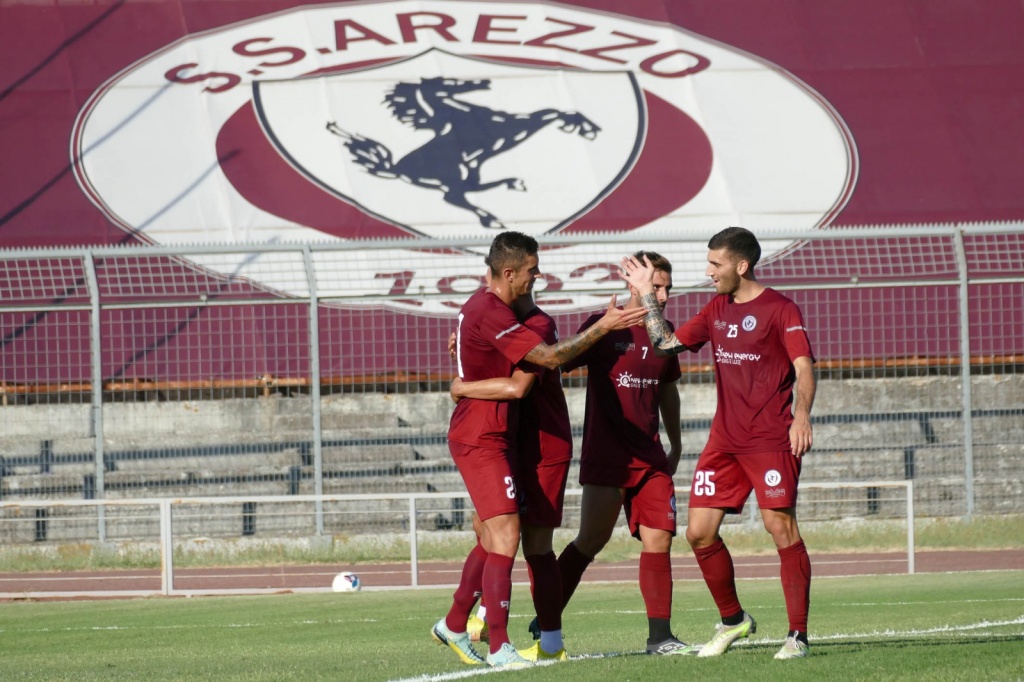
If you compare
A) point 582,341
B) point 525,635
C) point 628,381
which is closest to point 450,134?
point 525,635

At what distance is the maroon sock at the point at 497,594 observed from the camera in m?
6.38

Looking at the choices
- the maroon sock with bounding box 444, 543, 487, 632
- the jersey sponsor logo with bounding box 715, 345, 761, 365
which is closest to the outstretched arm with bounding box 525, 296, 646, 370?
the jersey sponsor logo with bounding box 715, 345, 761, 365

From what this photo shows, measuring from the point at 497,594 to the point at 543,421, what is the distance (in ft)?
3.28

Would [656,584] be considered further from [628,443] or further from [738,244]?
[738,244]

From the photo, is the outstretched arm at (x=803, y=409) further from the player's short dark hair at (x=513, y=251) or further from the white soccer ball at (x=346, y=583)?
the white soccer ball at (x=346, y=583)

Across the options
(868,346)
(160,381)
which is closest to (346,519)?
(160,381)

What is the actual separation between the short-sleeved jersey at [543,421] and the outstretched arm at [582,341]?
21.5 inches

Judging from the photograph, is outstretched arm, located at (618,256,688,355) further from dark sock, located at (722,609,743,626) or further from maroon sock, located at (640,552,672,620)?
dark sock, located at (722,609,743,626)

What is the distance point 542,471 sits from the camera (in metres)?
6.93

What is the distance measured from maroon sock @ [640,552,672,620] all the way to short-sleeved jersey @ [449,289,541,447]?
0.96 meters

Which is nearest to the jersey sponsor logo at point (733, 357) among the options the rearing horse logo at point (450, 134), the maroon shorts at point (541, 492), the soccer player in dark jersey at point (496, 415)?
the soccer player in dark jersey at point (496, 415)

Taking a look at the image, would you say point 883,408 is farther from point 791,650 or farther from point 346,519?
point 791,650

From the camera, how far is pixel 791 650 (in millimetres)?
5957

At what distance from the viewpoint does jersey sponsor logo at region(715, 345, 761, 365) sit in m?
6.32
